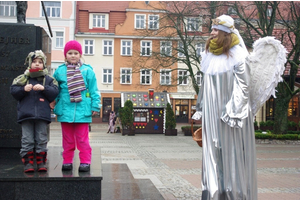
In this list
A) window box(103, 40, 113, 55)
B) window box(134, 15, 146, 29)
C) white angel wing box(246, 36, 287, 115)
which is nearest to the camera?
white angel wing box(246, 36, 287, 115)

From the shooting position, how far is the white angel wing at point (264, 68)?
445 cm

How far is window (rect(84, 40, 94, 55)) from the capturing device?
4131cm

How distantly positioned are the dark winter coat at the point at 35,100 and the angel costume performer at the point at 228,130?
6.44 feet

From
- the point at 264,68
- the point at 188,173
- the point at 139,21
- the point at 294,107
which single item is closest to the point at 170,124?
the point at 294,107

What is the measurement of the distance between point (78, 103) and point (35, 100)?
57cm

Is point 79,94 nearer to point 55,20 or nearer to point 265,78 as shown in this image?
point 265,78

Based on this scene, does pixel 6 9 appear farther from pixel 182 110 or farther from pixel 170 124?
pixel 170 124

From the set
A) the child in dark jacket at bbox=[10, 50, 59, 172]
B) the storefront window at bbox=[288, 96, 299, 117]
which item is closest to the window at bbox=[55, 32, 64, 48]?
the storefront window at bbox=[288, 96, 299, 117]

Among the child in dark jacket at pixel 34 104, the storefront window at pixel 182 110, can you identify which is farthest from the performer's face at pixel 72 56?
the storefront window at pixel 182 110

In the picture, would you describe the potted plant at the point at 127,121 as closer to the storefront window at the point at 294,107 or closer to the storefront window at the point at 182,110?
the storefront window at the point at 294,107

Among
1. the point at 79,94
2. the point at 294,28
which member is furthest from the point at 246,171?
the point at 294,28

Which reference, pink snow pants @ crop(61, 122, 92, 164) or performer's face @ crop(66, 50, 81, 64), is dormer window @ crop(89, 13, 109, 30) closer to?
performer's face @ crop(66, 50, 81, 64)

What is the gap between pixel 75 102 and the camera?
483cm

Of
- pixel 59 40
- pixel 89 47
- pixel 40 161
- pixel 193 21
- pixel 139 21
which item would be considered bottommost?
pixel 40 161
